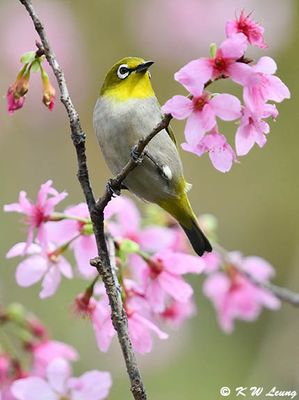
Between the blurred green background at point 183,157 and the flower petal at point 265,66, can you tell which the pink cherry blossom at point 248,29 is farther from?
the blurred green background at point 183,157

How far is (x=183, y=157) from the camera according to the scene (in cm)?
598

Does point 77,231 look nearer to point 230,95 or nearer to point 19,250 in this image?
point 19,250

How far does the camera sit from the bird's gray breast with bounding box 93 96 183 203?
8.54 feet

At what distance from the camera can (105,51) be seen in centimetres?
581

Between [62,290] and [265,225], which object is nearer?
[62,290]

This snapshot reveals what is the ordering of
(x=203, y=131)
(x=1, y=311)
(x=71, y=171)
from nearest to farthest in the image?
1. (x=203, y=131)
2. (x=1, y=311)
3. (x=71, y=171)

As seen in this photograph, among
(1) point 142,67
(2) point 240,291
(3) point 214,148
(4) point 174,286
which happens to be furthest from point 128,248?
(2) point 240,291

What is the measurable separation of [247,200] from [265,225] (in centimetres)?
25

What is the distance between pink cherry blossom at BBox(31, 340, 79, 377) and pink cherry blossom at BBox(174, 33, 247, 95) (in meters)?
1.34

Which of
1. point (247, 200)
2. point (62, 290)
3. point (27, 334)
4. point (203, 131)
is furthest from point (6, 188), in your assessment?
point (203, 131)

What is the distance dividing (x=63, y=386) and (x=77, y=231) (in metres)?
0.48

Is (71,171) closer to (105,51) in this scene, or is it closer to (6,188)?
(6,188)

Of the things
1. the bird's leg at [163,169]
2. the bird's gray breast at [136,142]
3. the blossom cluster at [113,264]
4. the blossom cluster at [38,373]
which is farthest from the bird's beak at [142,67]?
the blossom cluster at [38,373]

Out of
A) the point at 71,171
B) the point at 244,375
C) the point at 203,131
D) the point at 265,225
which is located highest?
the point at 71,171
